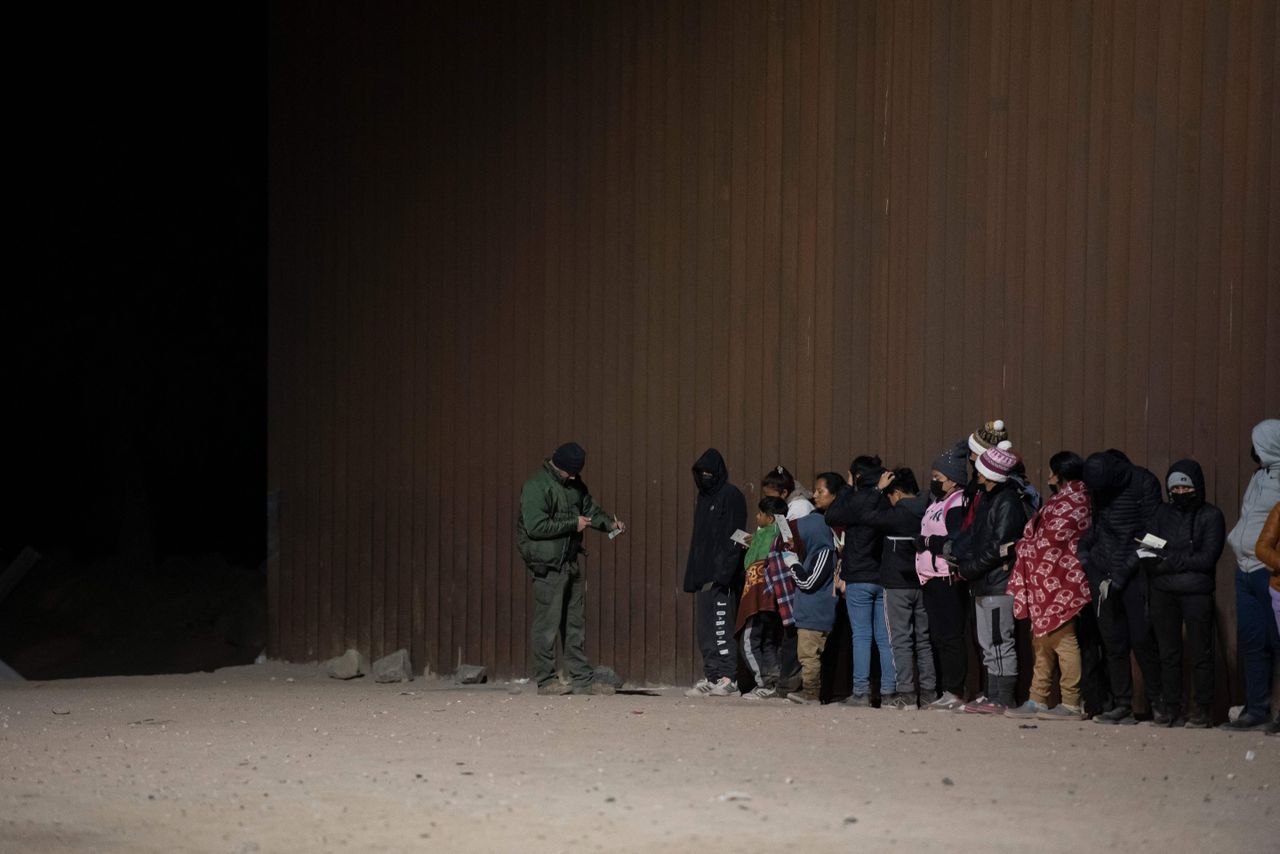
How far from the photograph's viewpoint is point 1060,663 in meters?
10.5

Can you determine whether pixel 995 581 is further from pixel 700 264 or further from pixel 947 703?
pixel 700 264

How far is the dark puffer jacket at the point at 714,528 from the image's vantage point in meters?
12.2

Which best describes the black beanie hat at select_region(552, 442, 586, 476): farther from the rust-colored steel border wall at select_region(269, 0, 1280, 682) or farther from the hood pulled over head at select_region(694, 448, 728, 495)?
the rust-colored steel border wall at select_region(269, 0, 1280, 682)

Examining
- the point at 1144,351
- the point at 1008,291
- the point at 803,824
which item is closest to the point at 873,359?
the point at 1008,291

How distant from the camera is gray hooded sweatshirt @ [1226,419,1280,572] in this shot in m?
10.0

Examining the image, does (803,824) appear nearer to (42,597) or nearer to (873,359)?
(873,359)

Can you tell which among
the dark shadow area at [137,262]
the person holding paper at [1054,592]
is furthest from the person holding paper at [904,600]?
the dark shadow area at [137,262]

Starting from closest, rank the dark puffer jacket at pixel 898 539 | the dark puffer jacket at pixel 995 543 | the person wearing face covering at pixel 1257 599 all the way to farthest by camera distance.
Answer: the person wearing face covering at pixel 1257 599, the dark puffer jacket at pixel 995 543, the dark puffer jacket at pixel 898 539

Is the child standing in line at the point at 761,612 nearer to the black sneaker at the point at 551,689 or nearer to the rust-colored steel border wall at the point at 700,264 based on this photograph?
the rust-colored steel border wall at the point at 700,264

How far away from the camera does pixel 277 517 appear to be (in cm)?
1605

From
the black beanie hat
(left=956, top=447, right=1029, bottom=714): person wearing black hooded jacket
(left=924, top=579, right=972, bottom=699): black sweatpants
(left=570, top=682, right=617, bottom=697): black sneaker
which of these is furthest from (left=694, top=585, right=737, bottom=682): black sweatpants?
(left=956, top=447, right=1029, bottom=714): person wearing black hooded jacket

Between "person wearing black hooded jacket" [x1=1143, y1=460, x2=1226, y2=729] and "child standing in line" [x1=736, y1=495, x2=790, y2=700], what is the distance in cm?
254

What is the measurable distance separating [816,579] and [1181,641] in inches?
89.3

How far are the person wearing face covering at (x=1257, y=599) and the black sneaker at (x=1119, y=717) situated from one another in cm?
52
